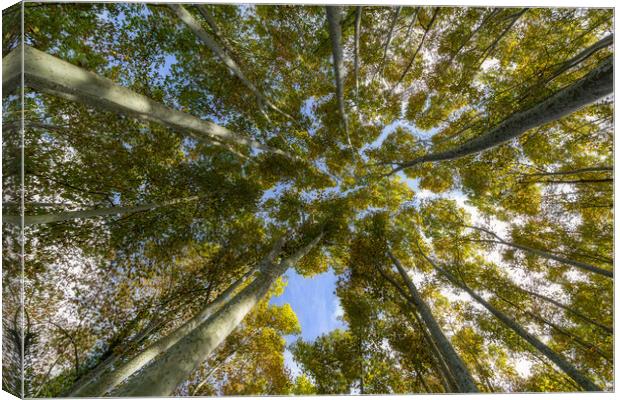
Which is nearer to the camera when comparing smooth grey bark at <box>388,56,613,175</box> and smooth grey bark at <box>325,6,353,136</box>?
smooth grey bark at <box>388,56,613,175</box>

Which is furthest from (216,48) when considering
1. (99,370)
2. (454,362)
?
(454,362)

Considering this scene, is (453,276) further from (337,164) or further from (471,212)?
(337,164)

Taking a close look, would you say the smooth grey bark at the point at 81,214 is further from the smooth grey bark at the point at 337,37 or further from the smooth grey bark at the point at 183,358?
the smooth grey bark at the point at 337,37

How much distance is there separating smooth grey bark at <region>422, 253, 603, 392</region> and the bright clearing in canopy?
0.11ft

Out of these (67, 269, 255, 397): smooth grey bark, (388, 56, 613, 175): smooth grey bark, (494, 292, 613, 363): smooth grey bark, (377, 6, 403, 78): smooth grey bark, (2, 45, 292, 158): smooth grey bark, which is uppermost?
(377, 6, 403, 78): smooth grey bark

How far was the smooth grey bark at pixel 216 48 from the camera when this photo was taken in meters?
3.19

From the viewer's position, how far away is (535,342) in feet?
11.6

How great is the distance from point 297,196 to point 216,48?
3.87m

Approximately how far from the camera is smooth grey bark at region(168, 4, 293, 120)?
3.19 m

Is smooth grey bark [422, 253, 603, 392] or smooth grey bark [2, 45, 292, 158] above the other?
smooth grey bark [2, 45, 292, 158]

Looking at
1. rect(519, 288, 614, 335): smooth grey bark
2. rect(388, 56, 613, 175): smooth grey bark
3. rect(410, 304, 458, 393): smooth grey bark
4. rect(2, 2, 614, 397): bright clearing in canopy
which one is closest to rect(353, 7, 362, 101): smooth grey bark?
rect(2, 2, 614, 397): bright clearing in canopy

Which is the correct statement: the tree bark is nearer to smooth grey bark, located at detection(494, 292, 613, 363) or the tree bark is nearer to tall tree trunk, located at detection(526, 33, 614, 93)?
tall tree trunk, located at detection(526, 33, 614, 93)

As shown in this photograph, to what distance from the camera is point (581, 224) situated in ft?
12.4

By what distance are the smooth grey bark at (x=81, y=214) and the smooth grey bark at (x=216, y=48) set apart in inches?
113
